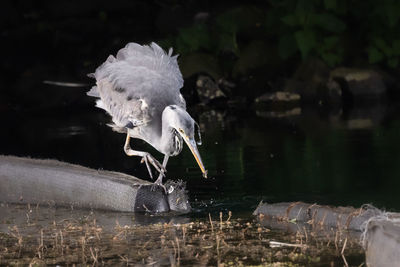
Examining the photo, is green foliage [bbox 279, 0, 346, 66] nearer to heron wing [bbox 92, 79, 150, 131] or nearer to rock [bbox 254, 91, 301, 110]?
rock [bbox 254, 91, 301, 110]

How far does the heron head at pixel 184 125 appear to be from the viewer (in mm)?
8102

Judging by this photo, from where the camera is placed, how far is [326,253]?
7070mm

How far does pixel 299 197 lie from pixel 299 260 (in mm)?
3093

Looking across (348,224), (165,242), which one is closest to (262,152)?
(348,224)

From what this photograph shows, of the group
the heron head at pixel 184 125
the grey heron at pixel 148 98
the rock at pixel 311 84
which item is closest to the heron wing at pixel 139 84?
the grey heron at pixel 148 98

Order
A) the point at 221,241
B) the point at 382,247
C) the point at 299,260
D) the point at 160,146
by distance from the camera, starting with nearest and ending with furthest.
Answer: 1. the point at 382,247
2. the point at 299,260
3. the point at 221,241
4. the point at 160,146

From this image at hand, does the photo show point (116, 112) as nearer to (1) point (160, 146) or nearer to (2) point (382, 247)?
(1) point (160, 146)

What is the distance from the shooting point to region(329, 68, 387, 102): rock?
21688mm

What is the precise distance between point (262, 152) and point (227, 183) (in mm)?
2774

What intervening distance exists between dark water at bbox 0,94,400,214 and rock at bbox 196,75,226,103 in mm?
1010

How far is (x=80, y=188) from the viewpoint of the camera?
31.4 ft

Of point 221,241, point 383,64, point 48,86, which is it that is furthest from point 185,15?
point 221,241

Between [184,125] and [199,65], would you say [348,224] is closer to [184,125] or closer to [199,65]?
[184,125]

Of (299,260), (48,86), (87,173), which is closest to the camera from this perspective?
(299,260)
